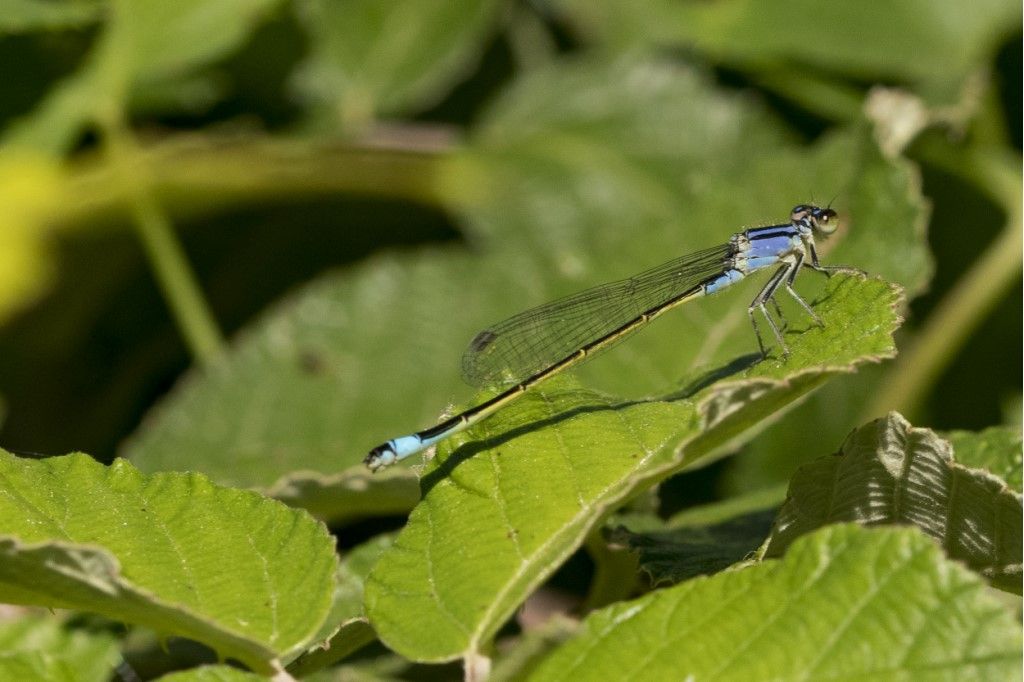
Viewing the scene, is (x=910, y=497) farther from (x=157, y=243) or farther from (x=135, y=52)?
(x=135, y=52)

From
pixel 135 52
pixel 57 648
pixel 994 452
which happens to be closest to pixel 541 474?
pixel 994 452

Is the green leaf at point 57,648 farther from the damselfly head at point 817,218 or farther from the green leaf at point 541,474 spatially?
the damselfly head at point 817,218

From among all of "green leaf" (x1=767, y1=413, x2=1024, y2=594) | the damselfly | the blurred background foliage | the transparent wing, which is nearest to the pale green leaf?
"green leaf" (x1=767, y1=413, x2=1024, y2=594)

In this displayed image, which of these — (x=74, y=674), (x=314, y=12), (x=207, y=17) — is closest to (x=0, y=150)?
(x=207, y=17)

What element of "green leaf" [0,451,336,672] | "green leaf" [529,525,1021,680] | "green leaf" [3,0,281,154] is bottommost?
"green leaf" [529,525,1021,680]

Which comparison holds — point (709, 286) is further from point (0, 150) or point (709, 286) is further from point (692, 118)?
point (0, 150)

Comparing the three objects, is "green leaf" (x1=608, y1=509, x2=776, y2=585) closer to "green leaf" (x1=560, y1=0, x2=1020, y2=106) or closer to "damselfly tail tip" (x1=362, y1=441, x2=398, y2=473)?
"damselfly tail tip" (x1=362, y1=441, x2=398, y2=473)
